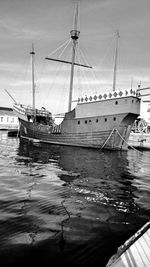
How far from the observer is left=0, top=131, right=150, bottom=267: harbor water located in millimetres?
4195

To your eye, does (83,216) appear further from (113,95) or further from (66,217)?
(113,95)

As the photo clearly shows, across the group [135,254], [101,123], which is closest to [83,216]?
[135,254]

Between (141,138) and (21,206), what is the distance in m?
28.2

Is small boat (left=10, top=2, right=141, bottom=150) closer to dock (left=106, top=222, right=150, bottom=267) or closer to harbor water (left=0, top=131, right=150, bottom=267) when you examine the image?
harbor water (left=0, top=131, right=150, bottom=267)

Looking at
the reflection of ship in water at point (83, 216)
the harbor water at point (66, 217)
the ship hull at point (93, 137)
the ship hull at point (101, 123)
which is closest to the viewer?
the harbor water at point (66, 217)

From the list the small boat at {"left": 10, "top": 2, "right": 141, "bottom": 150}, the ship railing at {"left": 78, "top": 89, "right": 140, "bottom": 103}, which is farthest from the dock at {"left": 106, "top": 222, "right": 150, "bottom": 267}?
the ship railing at {"left": 78, "top": 89, "right": 140, "bottom": 103}

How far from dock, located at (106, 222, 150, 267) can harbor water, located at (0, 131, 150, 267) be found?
0.66 meters

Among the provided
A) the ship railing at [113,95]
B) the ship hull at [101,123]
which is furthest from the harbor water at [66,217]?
the ship railing at [113,95]

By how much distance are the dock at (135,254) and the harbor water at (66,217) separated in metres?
0.66

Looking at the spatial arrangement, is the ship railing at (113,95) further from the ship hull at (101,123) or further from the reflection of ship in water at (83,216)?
the reflection of ship in water at (83,216)

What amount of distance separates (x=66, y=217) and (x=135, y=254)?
297 centimetres

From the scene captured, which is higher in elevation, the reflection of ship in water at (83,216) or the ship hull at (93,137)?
the ship hull at (93,137)

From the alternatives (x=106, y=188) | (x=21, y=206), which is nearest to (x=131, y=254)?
(x=21, y=206)

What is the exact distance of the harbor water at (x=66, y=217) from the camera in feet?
13.8
